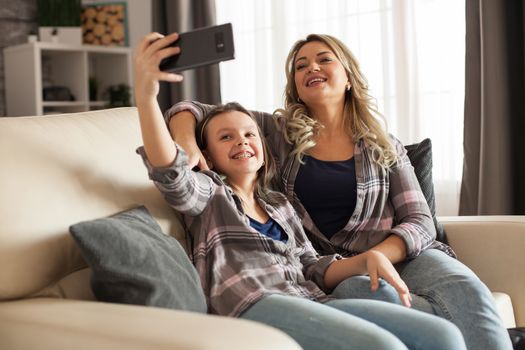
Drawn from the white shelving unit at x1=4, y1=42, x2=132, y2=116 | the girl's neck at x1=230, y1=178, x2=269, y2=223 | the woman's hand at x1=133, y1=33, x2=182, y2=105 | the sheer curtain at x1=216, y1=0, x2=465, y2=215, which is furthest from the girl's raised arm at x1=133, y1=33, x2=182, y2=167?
the white shelving unit at x1=4, y1=42, x2=132, y2=116

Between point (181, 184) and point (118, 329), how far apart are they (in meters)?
0.47

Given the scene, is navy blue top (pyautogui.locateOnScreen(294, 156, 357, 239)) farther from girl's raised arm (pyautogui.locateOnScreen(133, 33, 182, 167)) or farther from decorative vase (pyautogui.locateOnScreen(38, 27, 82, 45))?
decorative vase (pyautogui.locateOnScreen(38, 27, 82, 45))

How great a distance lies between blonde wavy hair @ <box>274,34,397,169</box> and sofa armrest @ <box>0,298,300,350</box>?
885 mm

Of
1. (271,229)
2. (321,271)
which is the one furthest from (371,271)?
(271,229)

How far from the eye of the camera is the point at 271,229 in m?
1.87

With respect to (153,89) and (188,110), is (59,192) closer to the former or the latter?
(153,89)

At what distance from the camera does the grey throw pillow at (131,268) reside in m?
1.44

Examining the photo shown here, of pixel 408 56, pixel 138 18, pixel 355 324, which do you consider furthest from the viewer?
pixel 138 18

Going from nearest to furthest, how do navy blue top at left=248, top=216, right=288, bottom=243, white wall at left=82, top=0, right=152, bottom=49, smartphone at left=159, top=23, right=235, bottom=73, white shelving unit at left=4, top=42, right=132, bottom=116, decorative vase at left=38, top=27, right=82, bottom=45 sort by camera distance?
smartphone at left=159, top=23, right=235, bottom=73
navy blue top at left=248, top=216, right=288, bottom=243
white shelving unit at left=4, top=42, right=132, bottom=116
decorative vase at left=38, top=27, right=82, bottom=45
white wall at left=82, top=0, right=152, bottom=49

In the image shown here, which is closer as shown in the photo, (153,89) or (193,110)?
(153,89)

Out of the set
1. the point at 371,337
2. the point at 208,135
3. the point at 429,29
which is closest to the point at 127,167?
the point at 208,135

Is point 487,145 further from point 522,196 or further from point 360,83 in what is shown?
point 360,83

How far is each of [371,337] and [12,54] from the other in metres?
3.63

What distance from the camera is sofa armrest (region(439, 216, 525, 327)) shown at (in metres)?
2.09
